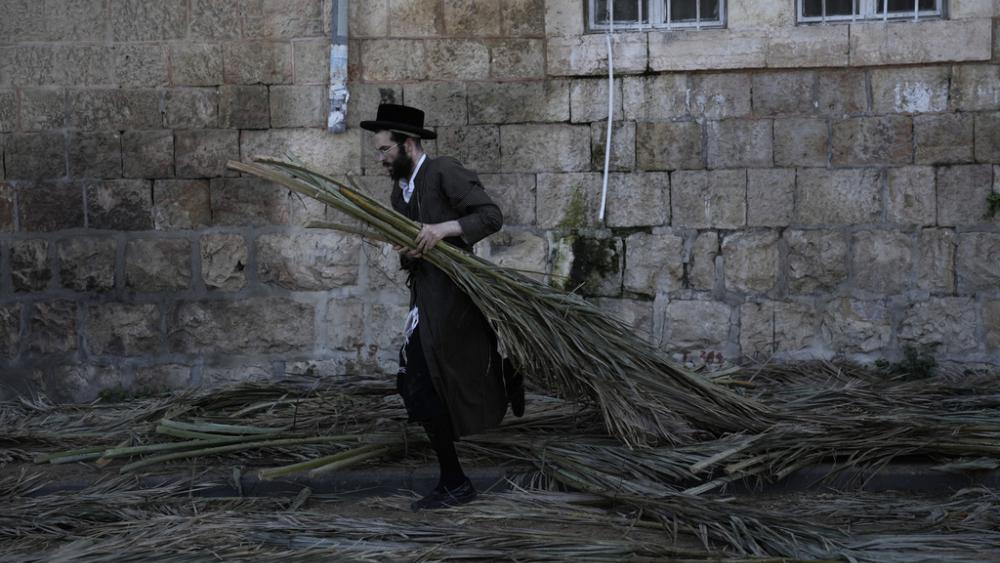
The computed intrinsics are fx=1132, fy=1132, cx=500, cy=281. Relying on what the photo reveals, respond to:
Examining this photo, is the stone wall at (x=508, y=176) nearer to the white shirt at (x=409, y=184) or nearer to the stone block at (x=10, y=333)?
the stone block at (x=10, y=333)

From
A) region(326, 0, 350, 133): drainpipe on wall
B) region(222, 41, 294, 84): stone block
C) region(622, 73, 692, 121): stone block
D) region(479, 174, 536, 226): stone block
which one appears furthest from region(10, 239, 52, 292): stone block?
region(622, 73, 692, 121): stone block

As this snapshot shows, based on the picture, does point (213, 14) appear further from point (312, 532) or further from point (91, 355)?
point (312, 532)

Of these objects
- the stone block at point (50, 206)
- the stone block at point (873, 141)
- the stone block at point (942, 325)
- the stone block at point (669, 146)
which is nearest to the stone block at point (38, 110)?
the stone block at point (50, 206)

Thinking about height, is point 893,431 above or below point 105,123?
below

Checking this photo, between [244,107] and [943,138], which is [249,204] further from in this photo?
[943,138]

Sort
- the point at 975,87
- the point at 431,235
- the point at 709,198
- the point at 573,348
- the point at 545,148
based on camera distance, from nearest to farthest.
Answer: the point at 431,235
the point at 573,348
the point at 975,87
the point at 709,198
the point at 545,148

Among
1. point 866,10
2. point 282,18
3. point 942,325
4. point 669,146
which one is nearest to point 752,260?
point 669,146

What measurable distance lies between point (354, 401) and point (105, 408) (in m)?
1.69

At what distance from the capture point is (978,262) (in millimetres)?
6625

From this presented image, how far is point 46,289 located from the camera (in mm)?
7090

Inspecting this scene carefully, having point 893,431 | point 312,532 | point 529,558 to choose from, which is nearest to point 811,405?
point 893,431

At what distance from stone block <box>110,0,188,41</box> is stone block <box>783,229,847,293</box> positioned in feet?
12.9

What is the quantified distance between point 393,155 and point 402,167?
67mm

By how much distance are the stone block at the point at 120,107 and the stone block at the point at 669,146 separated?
2.98m
